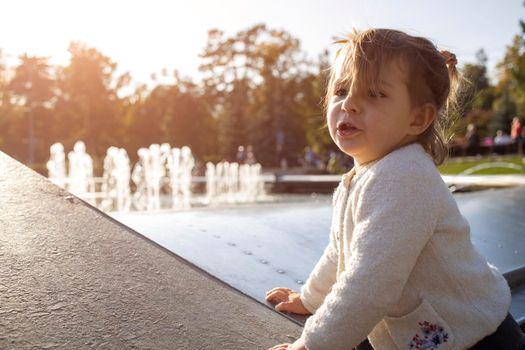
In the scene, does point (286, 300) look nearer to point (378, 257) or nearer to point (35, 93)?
point (378, 257)

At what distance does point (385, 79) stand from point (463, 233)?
1.42 ft

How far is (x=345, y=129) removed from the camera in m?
1.52

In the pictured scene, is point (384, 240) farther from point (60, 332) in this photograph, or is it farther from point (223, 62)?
point (223, 62)

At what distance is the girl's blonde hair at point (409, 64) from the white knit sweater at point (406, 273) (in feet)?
0.44

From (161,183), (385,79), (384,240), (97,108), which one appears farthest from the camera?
(97,108)

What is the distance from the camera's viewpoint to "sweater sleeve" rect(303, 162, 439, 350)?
1293 mm

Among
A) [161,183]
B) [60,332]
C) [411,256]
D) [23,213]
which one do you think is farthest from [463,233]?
[161,183]

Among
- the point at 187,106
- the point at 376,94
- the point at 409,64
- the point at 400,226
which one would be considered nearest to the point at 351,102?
the point at 376,94

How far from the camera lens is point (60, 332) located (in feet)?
4.60

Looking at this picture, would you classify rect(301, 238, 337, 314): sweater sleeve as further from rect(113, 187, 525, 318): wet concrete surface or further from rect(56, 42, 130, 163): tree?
rect(56, 42, 130, 163): tree

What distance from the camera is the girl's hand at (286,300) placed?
1.89 meters

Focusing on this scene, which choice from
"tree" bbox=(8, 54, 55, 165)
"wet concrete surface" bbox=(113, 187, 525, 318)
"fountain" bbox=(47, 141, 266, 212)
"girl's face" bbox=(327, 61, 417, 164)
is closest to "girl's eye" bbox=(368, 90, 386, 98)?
"girl's face" bbox=(327, 61, 417, 164)

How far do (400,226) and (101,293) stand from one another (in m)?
0.85

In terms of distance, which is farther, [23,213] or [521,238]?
[521,238]
